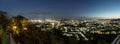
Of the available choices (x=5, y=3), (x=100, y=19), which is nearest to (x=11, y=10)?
(x=5, y=3)

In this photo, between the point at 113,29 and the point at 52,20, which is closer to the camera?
the point at 113,29

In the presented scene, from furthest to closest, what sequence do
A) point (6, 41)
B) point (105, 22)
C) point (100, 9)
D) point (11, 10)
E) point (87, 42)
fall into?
point (100, 9)
point (105, 22)
point (11, 10)
point (87, 42)
point (6, 41)

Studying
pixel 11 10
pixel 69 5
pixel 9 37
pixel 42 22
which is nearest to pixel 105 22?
pixel 69 5

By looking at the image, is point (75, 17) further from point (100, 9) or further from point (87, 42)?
point (87, 42)

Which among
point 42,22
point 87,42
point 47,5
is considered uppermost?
point 47,5

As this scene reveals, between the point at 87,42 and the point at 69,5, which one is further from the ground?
the point at 69,5

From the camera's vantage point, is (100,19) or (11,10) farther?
(100,19)

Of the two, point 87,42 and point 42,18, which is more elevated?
point 42,18

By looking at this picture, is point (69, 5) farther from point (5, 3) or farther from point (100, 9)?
point (5, 3)

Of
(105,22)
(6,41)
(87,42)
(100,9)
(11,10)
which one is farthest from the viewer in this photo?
(100,9)
